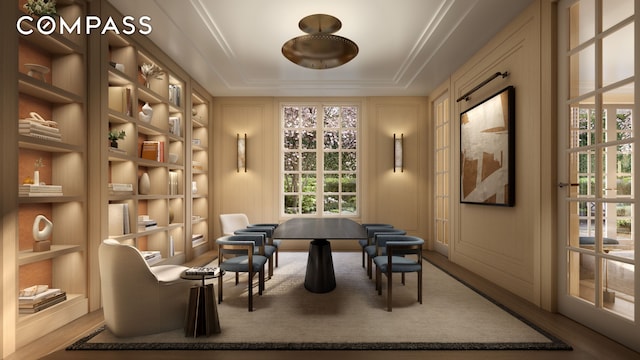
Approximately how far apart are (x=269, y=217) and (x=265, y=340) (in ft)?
13.6

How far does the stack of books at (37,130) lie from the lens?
2.60 meters

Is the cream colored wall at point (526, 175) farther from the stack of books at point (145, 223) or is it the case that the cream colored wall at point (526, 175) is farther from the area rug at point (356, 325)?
the stack of books at point (145, 223)

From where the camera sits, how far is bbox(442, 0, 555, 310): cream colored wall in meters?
3.23

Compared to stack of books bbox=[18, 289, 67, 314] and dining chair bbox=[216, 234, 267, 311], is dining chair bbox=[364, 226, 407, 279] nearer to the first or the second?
dining chair bbox=[216, 234, 267, 311]

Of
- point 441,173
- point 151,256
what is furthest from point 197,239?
point 441,173

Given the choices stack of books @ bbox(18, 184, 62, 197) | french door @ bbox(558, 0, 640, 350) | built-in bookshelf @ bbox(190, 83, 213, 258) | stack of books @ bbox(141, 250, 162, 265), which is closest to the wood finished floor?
french door @ bbox(558, 0, 640, 350)

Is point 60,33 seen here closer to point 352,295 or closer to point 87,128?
point 87,128

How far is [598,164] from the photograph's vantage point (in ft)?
8.94

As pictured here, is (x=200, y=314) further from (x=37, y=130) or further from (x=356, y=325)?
(x=37, y=130)

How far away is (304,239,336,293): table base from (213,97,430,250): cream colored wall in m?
2.90

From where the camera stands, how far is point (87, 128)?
3.21 m

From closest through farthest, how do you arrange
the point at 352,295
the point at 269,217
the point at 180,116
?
the point at 352,295, the point at 180,116, the point at 269,217

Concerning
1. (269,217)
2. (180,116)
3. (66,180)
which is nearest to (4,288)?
(66,180)

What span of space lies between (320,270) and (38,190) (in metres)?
2.82
